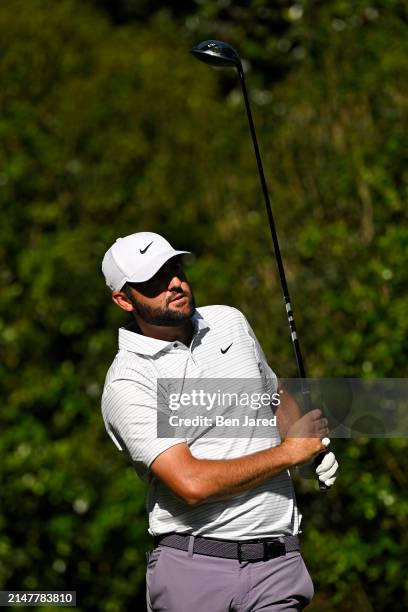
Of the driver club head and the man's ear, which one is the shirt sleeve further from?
the driver club head

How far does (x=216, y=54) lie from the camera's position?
389 centimetres

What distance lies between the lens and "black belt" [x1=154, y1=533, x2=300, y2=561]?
3512 millimetres

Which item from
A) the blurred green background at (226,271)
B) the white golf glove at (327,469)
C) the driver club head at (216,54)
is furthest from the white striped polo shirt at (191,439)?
the blurred green background at (226,271)

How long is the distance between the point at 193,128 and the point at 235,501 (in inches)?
397

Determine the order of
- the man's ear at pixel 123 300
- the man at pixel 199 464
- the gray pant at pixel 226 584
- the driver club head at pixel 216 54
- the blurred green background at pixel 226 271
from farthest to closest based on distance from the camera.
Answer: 1. the blurred green background at pixel 226 271
2. the driver club head at pixel 216 54
3. the man's ear at pixel 123 300
4. the gray pant at pixel 226 584
5. the man at pixel 199 464

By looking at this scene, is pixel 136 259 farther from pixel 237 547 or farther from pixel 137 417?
pixel 237 547

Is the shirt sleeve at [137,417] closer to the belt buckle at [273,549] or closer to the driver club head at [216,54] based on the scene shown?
the belt buckle at [273,549]

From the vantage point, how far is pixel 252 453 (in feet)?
11.6

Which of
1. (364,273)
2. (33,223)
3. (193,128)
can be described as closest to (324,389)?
(364,273)

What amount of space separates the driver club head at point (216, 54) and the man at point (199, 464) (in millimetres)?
679

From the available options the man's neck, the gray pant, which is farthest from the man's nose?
the gray pant

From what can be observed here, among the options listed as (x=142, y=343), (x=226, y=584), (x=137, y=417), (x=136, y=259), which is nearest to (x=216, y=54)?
(x=136, y=259)

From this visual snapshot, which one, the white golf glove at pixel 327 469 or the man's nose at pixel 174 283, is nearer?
the white golf glove at pixel 327 469

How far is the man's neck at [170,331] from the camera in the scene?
3.69 m
